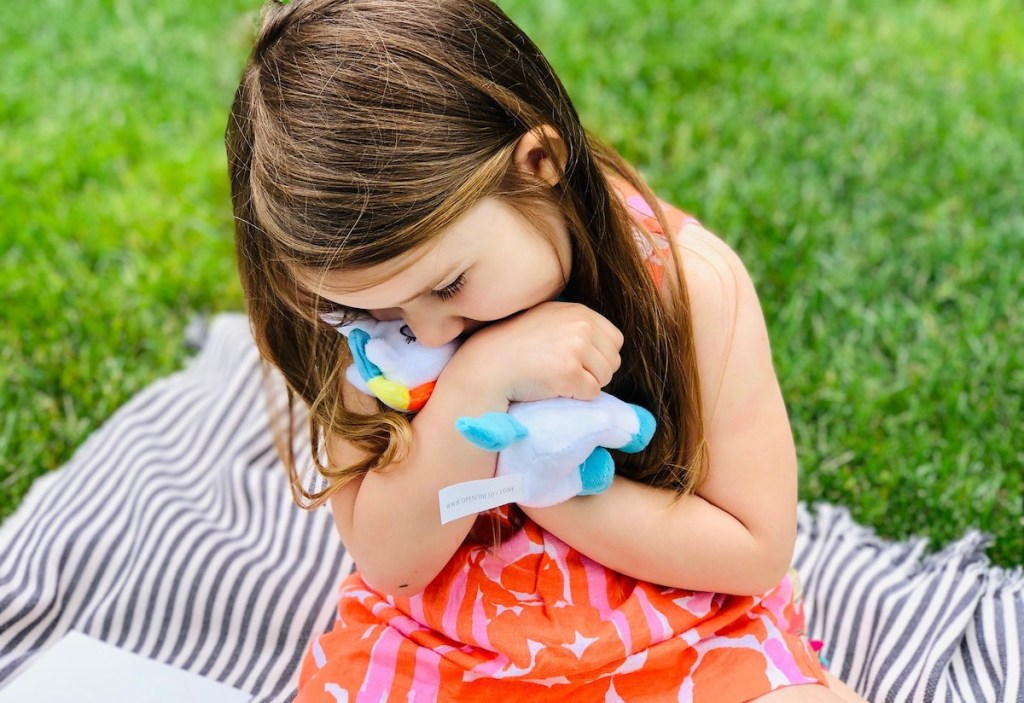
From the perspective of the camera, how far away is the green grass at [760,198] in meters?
2.26

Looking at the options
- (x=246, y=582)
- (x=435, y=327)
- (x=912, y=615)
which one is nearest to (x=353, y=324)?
(x=435, y=327)

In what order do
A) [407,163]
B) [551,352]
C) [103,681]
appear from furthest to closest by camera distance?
[103,681]
[551,352]
[407,163]

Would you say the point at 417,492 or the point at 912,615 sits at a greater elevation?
the point at 417,492

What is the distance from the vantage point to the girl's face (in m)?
1.17

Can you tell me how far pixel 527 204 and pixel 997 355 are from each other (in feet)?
5.17

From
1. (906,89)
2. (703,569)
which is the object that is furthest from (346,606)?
(906,89)

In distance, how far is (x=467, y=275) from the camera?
1201 mm

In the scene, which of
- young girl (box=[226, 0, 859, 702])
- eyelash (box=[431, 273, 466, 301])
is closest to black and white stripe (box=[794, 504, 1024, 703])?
young girl (box=[226, 0, 859, 702])

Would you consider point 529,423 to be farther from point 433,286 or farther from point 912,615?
point 912,615

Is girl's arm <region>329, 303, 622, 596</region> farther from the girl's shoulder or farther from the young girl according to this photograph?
the girl's shoulder

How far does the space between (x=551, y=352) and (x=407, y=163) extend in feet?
0.96

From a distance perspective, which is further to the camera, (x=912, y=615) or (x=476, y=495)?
(x=912, y=615)

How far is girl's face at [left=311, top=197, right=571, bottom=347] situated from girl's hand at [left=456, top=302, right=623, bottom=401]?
1.4 inches

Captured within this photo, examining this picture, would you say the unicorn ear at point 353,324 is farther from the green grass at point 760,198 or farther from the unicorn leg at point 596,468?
the green grass at point 760,198
